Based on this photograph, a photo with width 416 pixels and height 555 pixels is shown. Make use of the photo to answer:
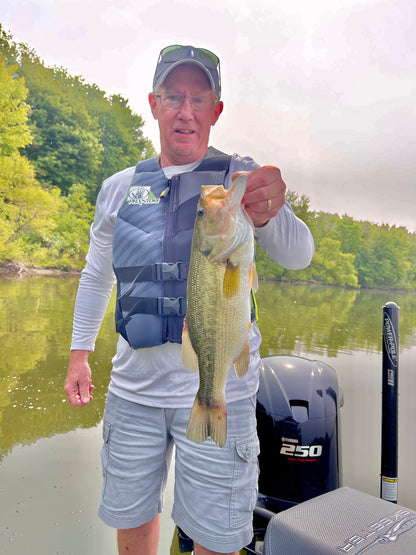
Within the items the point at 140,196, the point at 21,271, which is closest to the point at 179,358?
the point at 140,196

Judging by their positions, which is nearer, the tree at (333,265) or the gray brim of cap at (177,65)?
the gray brim of cap at (177,65)

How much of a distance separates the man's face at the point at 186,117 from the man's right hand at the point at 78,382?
1.17 meters

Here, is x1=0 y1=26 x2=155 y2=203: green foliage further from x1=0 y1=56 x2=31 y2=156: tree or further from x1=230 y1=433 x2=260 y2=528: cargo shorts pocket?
x1=230 y1=433 x2=260 y2=528: cargo shorts pocket

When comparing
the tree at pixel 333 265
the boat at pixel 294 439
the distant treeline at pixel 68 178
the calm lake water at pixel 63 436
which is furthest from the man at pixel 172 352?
the tree at pixel 333 265

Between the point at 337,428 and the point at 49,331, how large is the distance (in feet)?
30.9

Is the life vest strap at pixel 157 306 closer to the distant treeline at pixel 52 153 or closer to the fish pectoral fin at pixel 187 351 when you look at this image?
the fish pectoral fin at pixel 187 351

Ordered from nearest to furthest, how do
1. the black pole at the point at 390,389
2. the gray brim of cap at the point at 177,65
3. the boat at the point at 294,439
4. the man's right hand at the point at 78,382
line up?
the gray brim of cap at the point at 177,65 < the man's right hand at the point at 78,382 < the boat at the point at 294,439 < the black pole at the point at 390,389

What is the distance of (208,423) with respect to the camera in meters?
1.41

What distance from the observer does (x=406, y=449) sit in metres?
6.01

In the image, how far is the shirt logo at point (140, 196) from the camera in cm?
194

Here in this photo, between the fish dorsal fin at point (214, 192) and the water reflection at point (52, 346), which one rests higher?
the fish dorsal fin at point (214, 192)

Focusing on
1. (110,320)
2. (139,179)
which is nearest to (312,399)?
(139,179)

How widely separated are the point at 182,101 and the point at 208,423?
136cm

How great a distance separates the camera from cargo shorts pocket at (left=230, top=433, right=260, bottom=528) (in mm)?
1753
